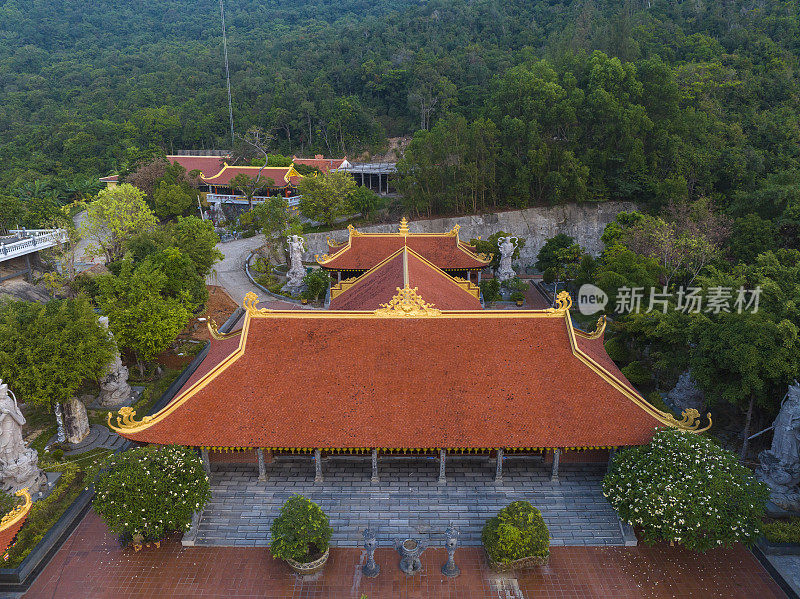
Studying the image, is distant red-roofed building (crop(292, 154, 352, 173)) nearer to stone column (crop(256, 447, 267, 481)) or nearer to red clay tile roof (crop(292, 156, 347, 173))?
red clay tile roof (crop(292, 156, 347, 173))

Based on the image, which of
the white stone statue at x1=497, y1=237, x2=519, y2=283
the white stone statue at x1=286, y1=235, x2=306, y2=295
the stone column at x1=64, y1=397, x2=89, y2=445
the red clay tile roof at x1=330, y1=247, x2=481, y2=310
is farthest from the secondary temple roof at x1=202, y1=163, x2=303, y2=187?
the stone column at x1=64, y1=397, x2=89, y2=445

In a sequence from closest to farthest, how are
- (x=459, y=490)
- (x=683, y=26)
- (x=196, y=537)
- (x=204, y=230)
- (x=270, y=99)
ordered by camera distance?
(x=196, y=537) → (x=459, y=490) → (x=204, y=230) → (x=683, y=26) → (x=270, y=99)

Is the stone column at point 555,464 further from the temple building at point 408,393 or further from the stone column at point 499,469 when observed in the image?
the stone column at point 499,469

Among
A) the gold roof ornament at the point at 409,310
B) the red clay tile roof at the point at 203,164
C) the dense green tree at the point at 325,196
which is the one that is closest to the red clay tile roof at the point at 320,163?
the red clay tile roof at the point at 203,164

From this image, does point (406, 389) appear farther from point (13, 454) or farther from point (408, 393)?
point (13, 454)

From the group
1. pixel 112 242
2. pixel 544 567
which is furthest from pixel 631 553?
pixel 112 242

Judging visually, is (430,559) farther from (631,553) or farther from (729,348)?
(729,348)
